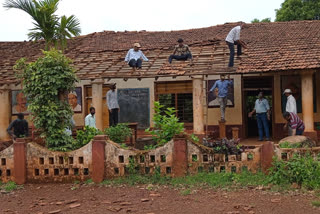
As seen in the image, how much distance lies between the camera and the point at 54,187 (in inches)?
302

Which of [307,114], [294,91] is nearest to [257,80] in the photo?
[294,91]

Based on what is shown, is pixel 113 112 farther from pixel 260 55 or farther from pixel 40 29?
pixel 260 55

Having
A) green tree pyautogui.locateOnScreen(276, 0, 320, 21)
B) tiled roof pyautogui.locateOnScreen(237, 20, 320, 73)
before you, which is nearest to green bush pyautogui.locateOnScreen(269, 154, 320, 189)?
tiled roof pyautogui.locateOnScreen(237, 20, 320, 73)

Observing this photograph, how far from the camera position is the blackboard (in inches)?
555

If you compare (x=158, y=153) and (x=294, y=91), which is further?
(x=294, y=91)

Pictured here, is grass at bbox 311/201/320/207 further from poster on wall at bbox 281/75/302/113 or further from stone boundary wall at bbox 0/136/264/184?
poster on wall at bbox 281/75/302/113

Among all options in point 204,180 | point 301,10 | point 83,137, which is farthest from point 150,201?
point 301,10

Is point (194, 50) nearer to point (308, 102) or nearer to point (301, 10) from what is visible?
point (308, 102)

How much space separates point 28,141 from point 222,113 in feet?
20.9

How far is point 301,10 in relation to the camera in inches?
888

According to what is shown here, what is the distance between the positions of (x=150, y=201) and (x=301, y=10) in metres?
19.7

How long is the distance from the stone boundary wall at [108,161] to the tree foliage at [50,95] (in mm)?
486

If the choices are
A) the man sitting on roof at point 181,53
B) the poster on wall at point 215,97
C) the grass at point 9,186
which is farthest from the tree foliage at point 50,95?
the poster on wall at point 215,97

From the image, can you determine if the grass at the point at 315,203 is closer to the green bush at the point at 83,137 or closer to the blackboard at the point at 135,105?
the green bush at the point at 83,137
